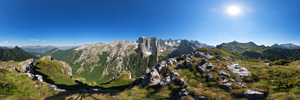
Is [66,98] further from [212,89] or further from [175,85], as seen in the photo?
[212,89]

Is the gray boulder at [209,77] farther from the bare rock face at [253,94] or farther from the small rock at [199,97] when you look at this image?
the bare rock face at [253,94]

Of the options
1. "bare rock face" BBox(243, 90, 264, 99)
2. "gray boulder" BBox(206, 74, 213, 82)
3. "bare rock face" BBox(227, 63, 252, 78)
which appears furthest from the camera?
"gray boulder" BBox(206, 74, 213, 82)

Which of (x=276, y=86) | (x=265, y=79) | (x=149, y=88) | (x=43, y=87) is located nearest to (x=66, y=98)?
(x=43, y=87)

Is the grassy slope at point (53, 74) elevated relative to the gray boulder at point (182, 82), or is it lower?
lower

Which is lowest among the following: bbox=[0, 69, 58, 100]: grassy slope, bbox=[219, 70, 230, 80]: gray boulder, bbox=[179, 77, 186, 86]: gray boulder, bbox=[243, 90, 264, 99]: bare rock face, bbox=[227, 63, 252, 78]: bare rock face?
bbox=[0, 69, 58, 100]: grassy slope

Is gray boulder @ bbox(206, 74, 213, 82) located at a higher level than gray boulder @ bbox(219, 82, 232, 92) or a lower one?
higher

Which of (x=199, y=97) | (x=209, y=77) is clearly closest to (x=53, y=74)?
(x=199, y=97)

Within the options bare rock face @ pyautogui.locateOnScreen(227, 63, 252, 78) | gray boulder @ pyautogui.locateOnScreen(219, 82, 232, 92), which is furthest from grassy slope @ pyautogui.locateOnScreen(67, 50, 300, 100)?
bare rock face @ pyautogui.locateOnScreen(227, 63, 252, 78)

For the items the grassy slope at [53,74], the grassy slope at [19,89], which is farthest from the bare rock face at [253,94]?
the grassy slope at [53,74]

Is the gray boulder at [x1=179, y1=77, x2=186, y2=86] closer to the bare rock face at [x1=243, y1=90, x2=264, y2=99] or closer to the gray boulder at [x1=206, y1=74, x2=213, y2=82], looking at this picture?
the gray boulder at [x1=206, y1=74, x2=213, y2=82]

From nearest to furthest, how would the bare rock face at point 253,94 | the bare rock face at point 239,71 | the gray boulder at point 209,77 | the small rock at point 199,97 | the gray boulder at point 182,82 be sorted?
the bare rock face at point 253,94 < the small rock at point 199,97 < the bare rock face at point 239,71 < the gray boulder at point 209,77 < the gray boulder at point 182,82

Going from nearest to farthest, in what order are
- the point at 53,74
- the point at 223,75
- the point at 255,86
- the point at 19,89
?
the point at 255,86 → the point at 223,75 → the point at 19,89 → the point at 53,74

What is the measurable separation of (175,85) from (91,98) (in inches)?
728

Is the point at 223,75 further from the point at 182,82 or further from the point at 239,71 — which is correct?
the point at 182,82
